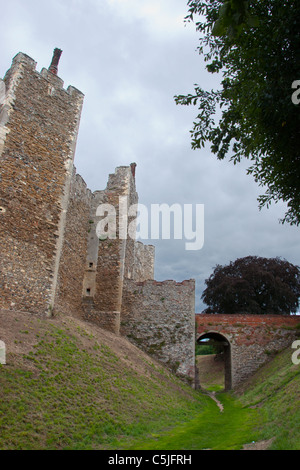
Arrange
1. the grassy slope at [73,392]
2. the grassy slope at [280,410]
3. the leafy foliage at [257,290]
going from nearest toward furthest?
1. the grassy slope at [280,410]
2. the grassy slope at [73,392]
3. the leafy foliage at [257,290]

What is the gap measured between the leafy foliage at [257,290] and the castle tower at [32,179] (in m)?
23.1

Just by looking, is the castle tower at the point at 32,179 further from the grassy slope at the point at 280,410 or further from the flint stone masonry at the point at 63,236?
the grassy slope at the point at 280,410

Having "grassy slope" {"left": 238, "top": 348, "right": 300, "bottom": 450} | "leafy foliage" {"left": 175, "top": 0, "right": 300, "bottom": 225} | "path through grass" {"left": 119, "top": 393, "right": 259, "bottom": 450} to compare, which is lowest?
"path through grass" {"left": 119, "top": 393, "right": 259, "bottom": 450}

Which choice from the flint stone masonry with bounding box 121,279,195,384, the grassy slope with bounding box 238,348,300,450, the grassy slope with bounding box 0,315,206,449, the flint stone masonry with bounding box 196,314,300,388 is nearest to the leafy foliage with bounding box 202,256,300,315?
the flint stone masonry with bounding box 196,314,300,388

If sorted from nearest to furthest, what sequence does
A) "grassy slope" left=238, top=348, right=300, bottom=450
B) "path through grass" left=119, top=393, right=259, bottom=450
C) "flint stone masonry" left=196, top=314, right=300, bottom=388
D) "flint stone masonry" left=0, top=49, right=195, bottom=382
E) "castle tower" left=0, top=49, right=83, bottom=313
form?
1. "grassy slope" left=238, top=348, right=300, bottom=450
2. "path through grass" left=119, top=393, right=259, bottom=450
3. "castle tower" left=0, top=49, right=83, bottom=313
4. "flint stone masonry" left=0, top=49, right=195, bottom=382
5. "flint stone masonry" left=196, top=314, right=300, bottom=388

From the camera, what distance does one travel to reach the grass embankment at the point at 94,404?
21.8ft

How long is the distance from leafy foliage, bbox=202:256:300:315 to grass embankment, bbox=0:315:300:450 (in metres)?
19.5

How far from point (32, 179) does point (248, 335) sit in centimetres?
1791

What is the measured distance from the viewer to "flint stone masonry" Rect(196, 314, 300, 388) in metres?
22.7

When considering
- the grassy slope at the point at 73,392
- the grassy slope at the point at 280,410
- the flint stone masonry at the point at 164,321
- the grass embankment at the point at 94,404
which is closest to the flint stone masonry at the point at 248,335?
the grassy slope at the point at 280,410

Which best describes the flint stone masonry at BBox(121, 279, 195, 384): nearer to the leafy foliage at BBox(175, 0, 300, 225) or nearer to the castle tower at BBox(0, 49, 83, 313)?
the castle tower at BBox(0, 49, 83, 313)

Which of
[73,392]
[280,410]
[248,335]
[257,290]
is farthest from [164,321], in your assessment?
[257,290]

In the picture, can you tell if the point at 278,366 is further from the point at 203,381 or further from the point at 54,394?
the point at 203,381

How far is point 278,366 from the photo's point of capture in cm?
1912
